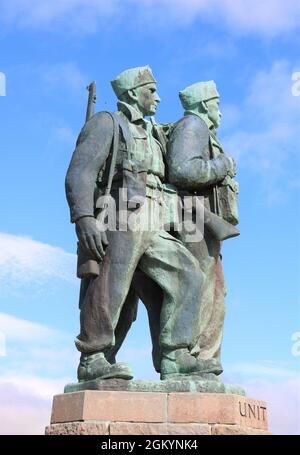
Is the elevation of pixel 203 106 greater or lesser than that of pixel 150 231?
greater

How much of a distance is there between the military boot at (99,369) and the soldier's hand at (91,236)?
3.27 ft

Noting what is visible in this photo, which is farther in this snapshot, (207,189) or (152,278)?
(207,189)

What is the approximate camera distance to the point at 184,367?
24.3 ft

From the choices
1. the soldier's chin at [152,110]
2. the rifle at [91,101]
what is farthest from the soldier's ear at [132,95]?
the rifle at [91,101]

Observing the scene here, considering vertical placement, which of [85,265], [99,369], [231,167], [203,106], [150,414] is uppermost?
[203,106]

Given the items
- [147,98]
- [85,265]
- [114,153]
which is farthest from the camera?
[147,98]

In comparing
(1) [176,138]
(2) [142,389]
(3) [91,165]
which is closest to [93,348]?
(2) [142,389]

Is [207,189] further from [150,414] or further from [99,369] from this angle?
[150,414]

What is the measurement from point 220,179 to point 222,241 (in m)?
0.70

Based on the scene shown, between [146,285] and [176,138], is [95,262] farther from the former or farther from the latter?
[176,138]

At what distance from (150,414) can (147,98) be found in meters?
3.44

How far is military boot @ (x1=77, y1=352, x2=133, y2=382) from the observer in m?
7.09

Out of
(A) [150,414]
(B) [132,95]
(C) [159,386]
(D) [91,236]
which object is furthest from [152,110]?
(A) [150,414]

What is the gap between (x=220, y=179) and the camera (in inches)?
323
